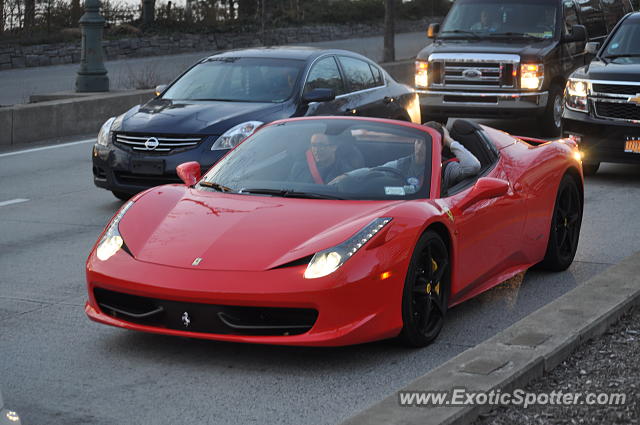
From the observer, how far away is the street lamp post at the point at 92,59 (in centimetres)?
2117

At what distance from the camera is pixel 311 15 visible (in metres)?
43.4

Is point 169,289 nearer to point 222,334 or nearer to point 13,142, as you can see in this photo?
point 222,334

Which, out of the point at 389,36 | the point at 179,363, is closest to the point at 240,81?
the point at 179,363

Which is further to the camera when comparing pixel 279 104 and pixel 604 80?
pixel 604 80

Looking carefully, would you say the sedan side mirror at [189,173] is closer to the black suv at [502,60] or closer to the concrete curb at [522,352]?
the concrete curb at [522,352]

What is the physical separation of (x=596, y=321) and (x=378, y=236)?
4.09 ft

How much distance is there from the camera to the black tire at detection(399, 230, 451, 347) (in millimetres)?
6738

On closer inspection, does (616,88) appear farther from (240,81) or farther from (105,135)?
(105,135)

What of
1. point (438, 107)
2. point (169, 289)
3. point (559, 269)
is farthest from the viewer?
A: point (438, 107)

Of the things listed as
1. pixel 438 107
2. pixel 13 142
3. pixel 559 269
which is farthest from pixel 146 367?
pixel 438 107

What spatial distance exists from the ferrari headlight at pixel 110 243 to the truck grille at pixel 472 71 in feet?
40.0

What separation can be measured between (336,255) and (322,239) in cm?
15

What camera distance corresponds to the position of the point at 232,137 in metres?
12.1

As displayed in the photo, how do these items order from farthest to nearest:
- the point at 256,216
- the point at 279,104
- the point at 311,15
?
the point at 311,15 < the point at 279,104 < the point at 256,216
